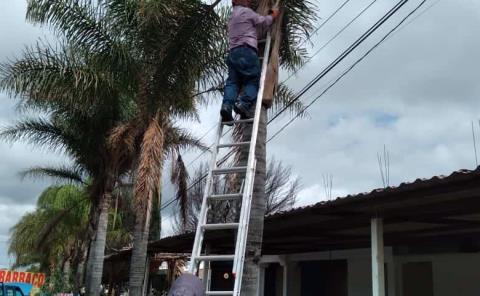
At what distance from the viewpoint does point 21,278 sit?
706 inches

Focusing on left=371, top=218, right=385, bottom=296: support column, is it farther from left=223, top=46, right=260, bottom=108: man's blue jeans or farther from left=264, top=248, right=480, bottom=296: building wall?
left=264, top=248, right=480, bottom=296: building wall

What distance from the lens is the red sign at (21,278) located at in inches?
679

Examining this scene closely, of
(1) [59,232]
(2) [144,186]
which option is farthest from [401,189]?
(1) [59,232]

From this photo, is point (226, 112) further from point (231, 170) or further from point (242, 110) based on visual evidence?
point (231, 170)

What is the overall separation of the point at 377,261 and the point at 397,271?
6.68 m

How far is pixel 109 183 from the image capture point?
53.2 feet

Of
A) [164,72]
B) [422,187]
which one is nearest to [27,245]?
[164,72]

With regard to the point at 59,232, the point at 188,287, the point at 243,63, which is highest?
the point at 59,232

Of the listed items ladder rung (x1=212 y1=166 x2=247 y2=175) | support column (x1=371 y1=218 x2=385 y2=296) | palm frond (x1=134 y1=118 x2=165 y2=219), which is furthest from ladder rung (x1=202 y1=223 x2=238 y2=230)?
palm frond (x1=134 y1=118 x2=165 y2=219)

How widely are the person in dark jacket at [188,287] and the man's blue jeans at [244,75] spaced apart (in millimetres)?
2485

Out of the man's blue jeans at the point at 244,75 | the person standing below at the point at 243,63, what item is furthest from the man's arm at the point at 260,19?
the man's blue jeans at the point at 244,75

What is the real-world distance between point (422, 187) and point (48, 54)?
31.7ft

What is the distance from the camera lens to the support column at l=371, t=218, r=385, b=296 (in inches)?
333

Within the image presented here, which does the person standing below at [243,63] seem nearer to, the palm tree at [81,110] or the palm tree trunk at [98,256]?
the palm tree at [81,110]
